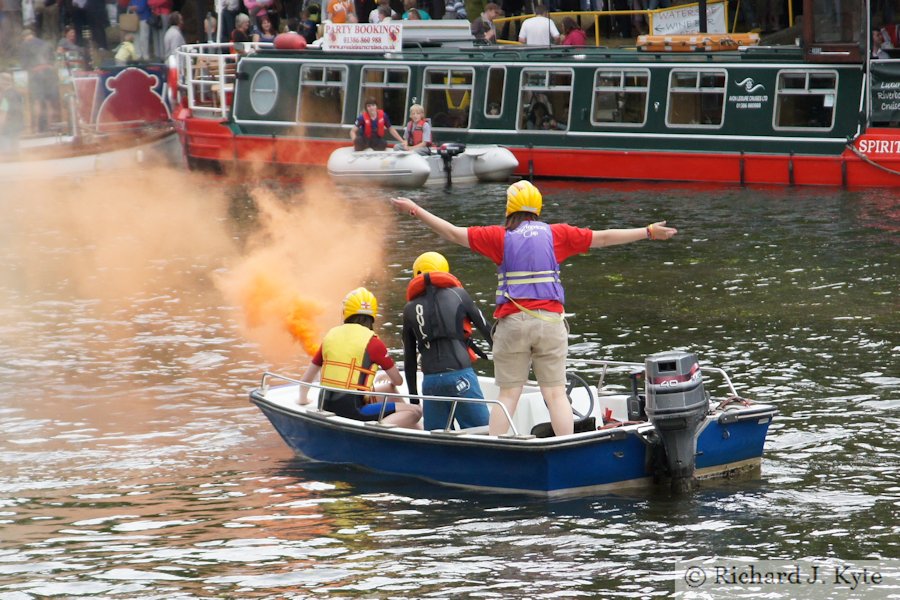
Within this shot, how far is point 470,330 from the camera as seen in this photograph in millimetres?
11156

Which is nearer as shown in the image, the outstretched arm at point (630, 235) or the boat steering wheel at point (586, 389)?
the outstretched arm at point (630, 235)

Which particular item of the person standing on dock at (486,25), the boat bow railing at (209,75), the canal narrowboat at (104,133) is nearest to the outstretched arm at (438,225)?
the canal narrowboat at (104,133)

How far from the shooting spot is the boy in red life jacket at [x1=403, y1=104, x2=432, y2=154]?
94.7ft

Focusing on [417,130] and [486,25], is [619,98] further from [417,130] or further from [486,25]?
[486,25]

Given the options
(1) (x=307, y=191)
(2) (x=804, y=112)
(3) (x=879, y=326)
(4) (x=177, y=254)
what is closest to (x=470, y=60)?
(1) (x=307, y=191)

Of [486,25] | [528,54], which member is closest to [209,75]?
[486,25]

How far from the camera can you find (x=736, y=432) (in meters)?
10.8

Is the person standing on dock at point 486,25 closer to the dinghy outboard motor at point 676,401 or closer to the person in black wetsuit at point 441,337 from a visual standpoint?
the person in black wetsuit at point 441,337

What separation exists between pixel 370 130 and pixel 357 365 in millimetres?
17939

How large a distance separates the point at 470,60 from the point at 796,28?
7.10 meters

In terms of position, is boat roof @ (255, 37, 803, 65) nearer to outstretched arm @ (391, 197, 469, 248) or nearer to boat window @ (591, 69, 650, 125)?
boat window @ (591, 69, 650, 125)

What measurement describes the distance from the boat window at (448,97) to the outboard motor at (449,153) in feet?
7.26

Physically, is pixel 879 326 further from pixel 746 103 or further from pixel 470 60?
pixel 470 60

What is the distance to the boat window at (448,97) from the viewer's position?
30188 millimetres
